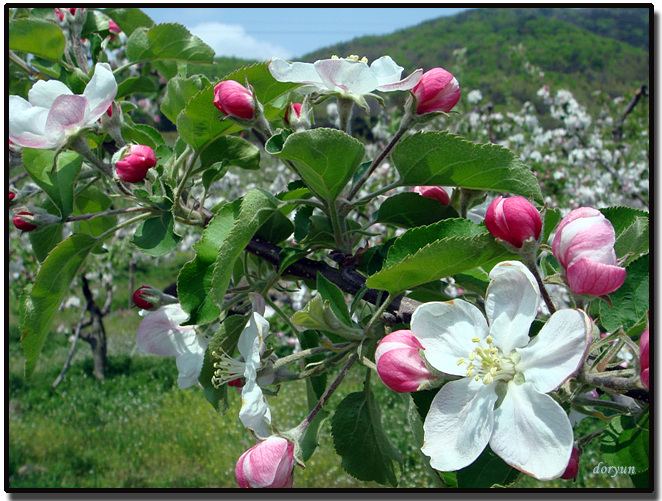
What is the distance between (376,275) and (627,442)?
17.9 inches

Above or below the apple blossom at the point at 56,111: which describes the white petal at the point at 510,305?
below

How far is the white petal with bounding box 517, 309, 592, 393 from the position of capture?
557 millimetres

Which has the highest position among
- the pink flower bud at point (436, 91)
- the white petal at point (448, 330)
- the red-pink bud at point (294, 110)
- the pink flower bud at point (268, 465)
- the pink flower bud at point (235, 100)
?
the pink flower bud at point (436, 91)

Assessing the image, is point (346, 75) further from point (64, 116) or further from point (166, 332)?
point (166, 332)

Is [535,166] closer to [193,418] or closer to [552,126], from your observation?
[193,418]

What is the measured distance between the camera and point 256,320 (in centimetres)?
75

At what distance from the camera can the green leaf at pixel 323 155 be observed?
689 mm

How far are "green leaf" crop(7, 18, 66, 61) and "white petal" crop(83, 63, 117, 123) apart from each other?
1.50 ft

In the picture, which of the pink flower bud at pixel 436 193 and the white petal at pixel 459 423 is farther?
the pink flower bud at pixel 436 193

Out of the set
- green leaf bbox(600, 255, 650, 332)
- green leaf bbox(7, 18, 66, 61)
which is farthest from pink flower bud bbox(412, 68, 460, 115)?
green leaf bbox(7, 18, 66, 61)

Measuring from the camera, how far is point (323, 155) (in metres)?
0.72

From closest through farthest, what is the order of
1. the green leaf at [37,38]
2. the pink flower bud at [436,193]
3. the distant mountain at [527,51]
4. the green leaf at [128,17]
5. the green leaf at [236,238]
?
the green leaf at [236,238]
the pink flower bud at [436,193]
the green leaf at [37,38]
the green leaf at [128,17]
the distant mountain at [527,51]

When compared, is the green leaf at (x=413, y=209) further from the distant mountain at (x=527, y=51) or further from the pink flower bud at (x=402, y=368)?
the distant mountain at (x=527, y=51)

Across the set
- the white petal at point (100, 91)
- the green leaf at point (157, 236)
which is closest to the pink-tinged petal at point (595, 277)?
the green leaf at point (157, 236)
